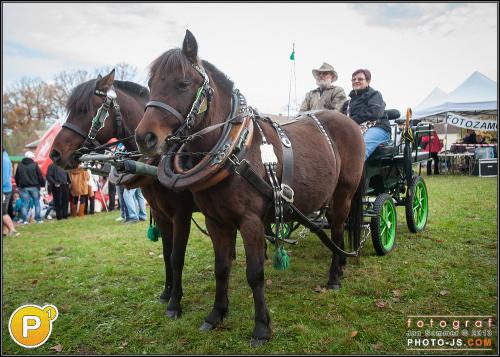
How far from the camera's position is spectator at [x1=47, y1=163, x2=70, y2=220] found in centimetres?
1037

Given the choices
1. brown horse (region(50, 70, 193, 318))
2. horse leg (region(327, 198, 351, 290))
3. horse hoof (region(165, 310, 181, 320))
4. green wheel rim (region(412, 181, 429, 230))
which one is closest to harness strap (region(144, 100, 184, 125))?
brown horse (region(50, 70, 193, 318))

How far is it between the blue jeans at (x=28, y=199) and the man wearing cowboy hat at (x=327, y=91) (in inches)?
336

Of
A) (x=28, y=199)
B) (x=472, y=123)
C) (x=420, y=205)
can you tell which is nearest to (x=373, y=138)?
(x=420, y=205)

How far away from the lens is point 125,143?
3.71 m

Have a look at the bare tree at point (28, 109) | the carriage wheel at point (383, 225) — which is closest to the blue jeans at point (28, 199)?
the carriage wheel at point (383, 225)

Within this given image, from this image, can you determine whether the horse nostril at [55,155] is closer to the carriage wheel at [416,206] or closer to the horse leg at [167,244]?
the horse leg at [167,244]

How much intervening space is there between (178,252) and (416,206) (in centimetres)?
420

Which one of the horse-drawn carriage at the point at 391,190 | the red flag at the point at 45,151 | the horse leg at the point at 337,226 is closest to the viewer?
the horse leg at the point at 337,226

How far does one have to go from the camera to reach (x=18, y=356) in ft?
9.71

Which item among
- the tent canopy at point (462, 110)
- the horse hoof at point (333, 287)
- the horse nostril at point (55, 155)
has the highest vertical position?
the tent canopy at point (462, 110)

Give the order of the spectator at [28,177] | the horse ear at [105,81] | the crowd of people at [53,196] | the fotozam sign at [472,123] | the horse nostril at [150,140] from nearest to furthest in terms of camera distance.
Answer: the horse nostril at [150,140] < the horse ear at [105,81] < the crowd of people at [53,196] < the spectator at [28,177] < the fotozam sign at [472,123]

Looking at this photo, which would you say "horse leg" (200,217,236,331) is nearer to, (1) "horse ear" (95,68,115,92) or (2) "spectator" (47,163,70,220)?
(1) "horse ear" (95,68,115,92)

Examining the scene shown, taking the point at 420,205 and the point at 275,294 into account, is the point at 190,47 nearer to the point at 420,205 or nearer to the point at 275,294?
the point at 275,294

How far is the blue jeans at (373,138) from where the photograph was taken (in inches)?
194
